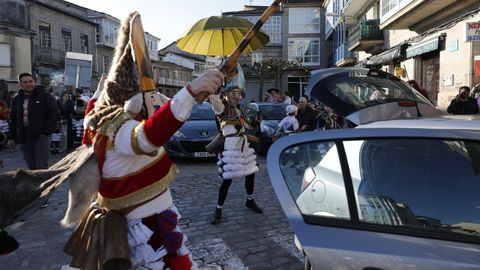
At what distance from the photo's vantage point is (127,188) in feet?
7.54

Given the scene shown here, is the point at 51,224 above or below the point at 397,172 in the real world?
below

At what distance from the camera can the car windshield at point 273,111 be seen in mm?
12992

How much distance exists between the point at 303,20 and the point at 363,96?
44.7 meters

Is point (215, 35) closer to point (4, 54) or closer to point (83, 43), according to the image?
point (4, 54)

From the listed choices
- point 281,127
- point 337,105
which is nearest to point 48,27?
point 281,127

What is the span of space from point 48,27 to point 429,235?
132 feet

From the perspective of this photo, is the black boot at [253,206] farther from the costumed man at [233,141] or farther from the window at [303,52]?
the window at [303,52]

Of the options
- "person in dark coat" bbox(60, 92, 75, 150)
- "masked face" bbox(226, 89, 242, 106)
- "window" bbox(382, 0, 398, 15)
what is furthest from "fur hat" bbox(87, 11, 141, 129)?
"window" bbox(382, 0, 398, 15)

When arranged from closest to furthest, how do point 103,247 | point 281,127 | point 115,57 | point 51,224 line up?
point 103,247 → point 115,57 → point 51,224 → point 281,127

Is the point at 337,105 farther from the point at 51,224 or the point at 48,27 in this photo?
the point at 48,27

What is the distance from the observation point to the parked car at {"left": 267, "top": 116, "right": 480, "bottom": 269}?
2027 millimetres

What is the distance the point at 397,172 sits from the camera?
2.33 metres

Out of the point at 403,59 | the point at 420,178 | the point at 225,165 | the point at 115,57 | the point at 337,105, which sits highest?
the point at 403,59

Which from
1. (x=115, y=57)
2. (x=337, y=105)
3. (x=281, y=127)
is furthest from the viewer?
(x=281, y=127)
